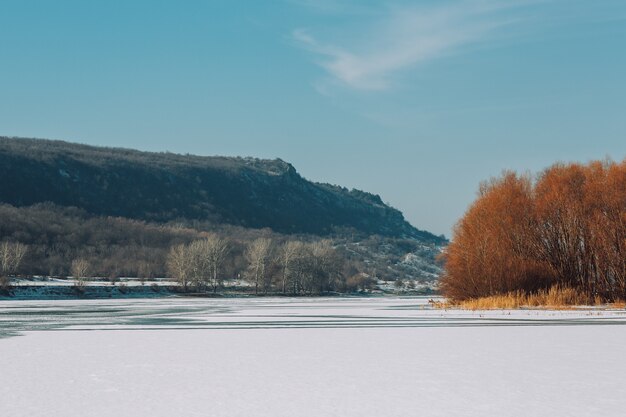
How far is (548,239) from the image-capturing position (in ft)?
150

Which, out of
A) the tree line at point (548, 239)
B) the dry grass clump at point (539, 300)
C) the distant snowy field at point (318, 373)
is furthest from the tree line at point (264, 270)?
the distant snowy field at point (318, 373)

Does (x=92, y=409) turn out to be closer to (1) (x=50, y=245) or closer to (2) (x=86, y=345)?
(2) (x=86, y=345)

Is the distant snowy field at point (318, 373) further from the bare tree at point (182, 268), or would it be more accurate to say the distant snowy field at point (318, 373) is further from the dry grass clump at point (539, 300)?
the bare tree at point (182, 268)

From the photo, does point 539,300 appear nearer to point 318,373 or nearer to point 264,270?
point 318,373

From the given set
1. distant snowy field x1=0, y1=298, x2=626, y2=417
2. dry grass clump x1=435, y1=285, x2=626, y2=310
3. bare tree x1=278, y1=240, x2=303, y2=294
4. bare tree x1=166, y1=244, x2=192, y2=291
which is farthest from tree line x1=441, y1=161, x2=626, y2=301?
bare tree x1=278, y1=240, x2=303, y2=294

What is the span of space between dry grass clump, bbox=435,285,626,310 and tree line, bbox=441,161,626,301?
1.05m

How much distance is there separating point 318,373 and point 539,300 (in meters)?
30.0

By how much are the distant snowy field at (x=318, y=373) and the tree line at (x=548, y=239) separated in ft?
65.4

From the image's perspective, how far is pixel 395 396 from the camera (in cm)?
1150

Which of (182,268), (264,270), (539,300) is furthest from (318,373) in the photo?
(264,270)

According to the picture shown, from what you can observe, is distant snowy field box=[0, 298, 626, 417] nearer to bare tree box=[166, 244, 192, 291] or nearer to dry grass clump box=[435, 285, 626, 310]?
dry grass clump box=[435, 285, 626, 310]

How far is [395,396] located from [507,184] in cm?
3780

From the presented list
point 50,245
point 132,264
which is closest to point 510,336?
point 132,264

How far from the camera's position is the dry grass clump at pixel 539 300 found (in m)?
40.2
